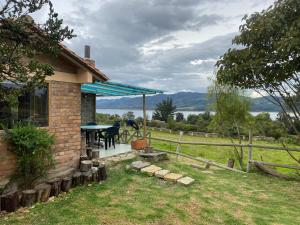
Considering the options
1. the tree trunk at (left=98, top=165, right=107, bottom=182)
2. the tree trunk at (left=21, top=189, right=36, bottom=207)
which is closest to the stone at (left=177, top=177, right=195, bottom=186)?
the tree trunk at (left=98, top=165, right=107, bottom=182)

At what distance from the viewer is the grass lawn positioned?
5.16 m

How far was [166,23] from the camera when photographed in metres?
11.6

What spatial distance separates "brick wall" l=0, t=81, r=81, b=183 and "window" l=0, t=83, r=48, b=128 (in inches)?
6.3

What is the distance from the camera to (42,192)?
5738 millimetres

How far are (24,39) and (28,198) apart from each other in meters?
3.33

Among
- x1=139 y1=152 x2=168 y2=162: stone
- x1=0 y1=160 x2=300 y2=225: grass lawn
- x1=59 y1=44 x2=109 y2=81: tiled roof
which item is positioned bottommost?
x1=0 y1=160 x2=300 y2=225: grass lawn

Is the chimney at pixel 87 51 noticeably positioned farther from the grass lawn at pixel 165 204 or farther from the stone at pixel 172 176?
the stone at pixel 172 176

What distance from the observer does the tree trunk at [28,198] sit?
5410 millimetres

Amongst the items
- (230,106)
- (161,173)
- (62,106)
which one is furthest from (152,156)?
(230,106)

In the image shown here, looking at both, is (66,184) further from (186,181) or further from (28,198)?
(186,181)

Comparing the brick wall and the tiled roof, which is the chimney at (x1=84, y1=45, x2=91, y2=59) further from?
the brick wall

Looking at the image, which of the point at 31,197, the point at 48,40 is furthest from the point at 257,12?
the point at 31,197

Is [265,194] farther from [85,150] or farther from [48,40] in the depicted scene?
[48,40]

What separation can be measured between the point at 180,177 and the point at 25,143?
13.5 ft
